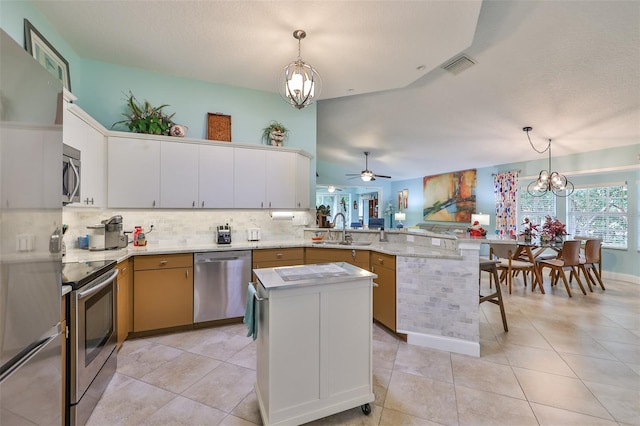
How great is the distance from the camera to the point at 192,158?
10.7ft

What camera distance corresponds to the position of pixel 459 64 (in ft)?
9.68

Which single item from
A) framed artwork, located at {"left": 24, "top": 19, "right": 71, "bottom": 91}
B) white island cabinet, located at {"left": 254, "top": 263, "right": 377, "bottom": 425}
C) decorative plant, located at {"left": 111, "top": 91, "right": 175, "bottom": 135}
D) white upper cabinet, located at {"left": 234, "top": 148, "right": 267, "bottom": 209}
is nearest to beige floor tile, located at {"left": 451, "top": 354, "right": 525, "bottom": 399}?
white island cabinet, located at {"left": 254, "top": 263, "right": 377, "bottom": 425}

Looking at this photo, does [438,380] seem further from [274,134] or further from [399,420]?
[274,134]

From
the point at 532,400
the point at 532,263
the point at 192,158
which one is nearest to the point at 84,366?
the point at 192,158

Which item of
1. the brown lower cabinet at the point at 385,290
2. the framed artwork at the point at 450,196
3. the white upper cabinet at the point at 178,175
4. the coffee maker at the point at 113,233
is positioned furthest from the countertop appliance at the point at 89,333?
the framed artwork at the point at 450,196

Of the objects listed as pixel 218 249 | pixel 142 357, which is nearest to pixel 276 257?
pixel 218 249

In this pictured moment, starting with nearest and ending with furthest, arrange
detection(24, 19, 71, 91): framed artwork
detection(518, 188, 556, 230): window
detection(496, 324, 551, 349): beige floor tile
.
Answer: detection(24, 19, 71, 91): framed artwork → detection(496, 324, 551, 349): beige floor tile → detection(518, 188, 556, 230): window

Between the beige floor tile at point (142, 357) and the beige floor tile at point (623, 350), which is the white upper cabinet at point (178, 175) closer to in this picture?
the beige floor tile at point (142, 357)

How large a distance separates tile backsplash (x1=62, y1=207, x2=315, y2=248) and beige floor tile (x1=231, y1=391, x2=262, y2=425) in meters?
2.10

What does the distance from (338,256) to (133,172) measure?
8.20ft

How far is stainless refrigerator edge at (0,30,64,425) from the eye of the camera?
36.7 inches

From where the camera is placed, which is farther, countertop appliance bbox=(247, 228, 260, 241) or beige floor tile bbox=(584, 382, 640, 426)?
countertop appliance bbox=(247, 228, 260, 241)

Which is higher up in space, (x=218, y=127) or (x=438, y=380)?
(x=218, y=127)

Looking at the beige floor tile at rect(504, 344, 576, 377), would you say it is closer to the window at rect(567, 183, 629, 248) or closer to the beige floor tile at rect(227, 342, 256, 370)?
the beige floor tile at rect(227, 342, 256, 370)
